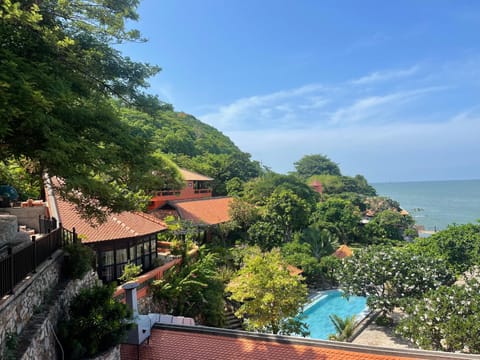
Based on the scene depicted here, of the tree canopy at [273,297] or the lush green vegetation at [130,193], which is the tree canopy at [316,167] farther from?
the tree canopy at [273,297]

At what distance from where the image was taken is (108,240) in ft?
47.8

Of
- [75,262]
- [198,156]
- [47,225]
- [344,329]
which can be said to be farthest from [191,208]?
[198,156]

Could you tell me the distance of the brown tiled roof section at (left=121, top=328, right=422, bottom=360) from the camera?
31.3ft

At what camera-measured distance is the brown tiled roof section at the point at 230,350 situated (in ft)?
31.3

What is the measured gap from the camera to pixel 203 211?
99.2 ft

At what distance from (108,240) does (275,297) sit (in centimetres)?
764

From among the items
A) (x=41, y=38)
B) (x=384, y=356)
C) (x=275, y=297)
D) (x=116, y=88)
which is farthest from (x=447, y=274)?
(x=41, y=38)

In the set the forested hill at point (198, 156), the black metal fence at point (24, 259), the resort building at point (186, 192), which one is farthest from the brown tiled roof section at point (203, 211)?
the black metal fence at point (24, 259)

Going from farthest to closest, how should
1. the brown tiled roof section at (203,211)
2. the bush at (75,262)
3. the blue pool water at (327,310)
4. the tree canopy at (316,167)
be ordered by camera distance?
the tree canopy at (316,167) → the brown tiled roof section at (203,211) → the blue pool water at (327,310) → the bush at (75,262)

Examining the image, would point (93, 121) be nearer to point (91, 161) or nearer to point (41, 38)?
point (91, 161)

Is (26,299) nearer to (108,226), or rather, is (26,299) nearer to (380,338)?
(108,226)

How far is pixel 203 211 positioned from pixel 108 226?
49.1 feet

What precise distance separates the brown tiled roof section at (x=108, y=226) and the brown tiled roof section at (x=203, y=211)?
955cm

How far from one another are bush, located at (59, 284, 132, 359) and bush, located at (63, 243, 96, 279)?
2.50 feet
